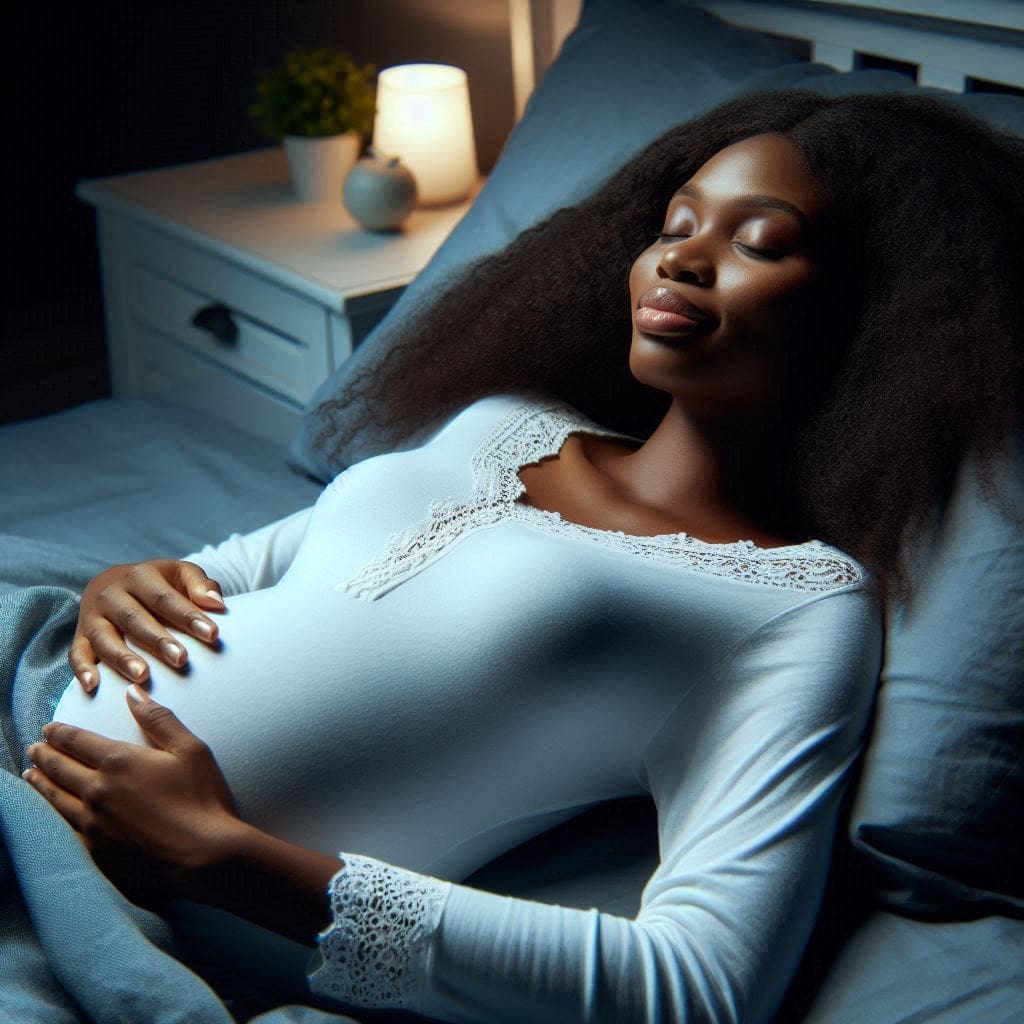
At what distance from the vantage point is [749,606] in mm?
979

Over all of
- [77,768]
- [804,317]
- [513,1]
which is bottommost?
[77,768]

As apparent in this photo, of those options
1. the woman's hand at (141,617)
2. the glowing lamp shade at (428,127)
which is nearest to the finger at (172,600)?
the woman's hand at (141,617)

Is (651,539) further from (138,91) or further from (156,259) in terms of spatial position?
(138,91)

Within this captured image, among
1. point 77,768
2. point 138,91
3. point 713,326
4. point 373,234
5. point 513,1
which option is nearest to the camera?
point 77,768

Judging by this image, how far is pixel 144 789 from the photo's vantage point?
89 centimetres

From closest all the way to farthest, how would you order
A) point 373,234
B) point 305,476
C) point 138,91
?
point 305,476
point 373,234
point 138,91

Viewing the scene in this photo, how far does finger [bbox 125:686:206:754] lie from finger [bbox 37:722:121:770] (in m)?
0.02

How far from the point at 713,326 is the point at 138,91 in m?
2.41

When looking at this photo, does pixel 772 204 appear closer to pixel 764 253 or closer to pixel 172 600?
pixel 764 253

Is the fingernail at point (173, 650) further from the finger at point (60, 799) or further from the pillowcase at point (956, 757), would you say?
the pillowcase at point (956, 757)

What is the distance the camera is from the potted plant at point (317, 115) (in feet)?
7.02

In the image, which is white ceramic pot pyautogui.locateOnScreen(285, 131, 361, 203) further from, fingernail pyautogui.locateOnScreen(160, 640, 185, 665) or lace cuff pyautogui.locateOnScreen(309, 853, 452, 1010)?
lace cuff pyautogui.locateOnScreen(309, 853, 452, 1010)

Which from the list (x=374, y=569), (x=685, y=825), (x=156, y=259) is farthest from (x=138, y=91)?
(x=685, y=825)

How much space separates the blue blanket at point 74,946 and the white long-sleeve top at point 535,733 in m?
0.09
